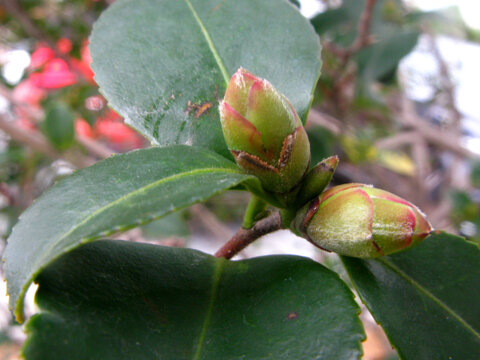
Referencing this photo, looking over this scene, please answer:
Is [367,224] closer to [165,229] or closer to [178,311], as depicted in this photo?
[178,311]

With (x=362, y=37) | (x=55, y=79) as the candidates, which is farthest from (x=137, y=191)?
(x=55, y=79)

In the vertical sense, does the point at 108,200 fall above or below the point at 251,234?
above

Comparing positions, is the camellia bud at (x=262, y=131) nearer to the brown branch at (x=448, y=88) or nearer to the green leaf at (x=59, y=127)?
the green leaf at (x=59, y=127)

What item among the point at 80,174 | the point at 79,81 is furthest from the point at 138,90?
the point at 79,81

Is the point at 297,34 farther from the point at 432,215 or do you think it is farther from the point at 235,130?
the point at 432,215

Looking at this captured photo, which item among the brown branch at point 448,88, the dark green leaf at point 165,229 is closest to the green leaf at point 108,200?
the dark green leaf at point 165,229

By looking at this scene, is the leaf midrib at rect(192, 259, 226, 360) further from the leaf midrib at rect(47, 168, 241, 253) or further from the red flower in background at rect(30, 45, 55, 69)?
the red flower in background at rect(30, 45, 55, 69)
